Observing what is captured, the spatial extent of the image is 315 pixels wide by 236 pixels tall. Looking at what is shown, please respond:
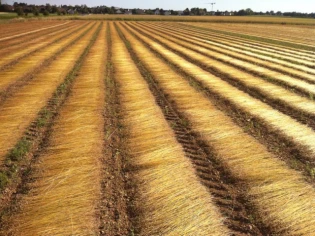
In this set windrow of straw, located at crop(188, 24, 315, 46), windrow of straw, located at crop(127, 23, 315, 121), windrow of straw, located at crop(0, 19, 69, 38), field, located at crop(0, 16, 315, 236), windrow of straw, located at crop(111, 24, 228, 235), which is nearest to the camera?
windrow of straw, located at crop(111, 24, 228, 235)

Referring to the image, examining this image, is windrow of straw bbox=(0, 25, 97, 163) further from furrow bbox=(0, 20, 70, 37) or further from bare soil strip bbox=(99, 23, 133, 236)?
furrow bbox=(0, 20, 70, 37)

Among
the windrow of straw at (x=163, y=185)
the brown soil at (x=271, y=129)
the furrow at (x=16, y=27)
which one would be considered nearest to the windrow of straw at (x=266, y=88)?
the brown soil at (x=271, y=129)

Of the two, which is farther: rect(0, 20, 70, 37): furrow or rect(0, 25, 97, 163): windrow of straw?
rect(0, 20, 70, 37): furrow

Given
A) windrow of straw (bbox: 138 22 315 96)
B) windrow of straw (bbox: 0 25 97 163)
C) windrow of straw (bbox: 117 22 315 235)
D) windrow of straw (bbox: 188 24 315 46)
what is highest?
windrow of straw (bbox: 117 22 315 235)

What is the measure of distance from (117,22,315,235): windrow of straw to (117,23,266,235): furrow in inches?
9.7

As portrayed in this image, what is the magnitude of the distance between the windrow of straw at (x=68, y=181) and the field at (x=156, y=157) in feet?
0.08

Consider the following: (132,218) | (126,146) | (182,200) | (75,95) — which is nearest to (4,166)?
(126,146)

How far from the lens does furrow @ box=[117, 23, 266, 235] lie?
5672 millimetres

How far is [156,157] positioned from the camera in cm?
814

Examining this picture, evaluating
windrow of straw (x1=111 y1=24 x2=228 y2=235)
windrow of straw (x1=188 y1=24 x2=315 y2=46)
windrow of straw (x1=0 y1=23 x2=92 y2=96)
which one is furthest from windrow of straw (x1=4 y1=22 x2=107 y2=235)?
windrow of straw (x1=188 y1=24 x2=315 y2=46)

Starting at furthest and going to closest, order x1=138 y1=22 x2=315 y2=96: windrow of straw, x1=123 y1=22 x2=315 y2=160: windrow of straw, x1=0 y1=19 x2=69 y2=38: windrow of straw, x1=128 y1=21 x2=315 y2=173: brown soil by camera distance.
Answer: x1=0 y1=19 x2=69 y2=38: windrow of straw, x1=138 y1=22 x2=315 y2=96: windrow of straw, x1=123 y1=22 x2=315 y2=160: windrow of straw, x1=128 y1=21 x2=315 y2=173: brown soil

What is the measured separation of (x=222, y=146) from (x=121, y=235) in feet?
14.2

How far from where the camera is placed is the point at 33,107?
12.3 meters

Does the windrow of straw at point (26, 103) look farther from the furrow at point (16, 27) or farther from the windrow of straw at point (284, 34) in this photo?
the windrow of straw at point (284, 34)
